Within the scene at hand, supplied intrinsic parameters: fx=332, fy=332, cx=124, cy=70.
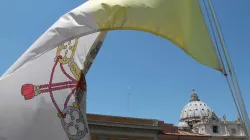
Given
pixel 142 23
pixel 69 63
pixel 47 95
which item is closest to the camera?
pixel 142 23

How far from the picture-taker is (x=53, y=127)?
5.00 m

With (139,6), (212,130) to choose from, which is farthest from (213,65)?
(212,130)

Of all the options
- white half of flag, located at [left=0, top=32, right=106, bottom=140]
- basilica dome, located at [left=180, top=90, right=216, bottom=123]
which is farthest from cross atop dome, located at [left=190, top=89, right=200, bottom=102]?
white half of flag, located at [left=0, top=32, right=106, bottom=140]

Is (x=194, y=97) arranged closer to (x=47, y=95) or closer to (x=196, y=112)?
(x=196, y=112)

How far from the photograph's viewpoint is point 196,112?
92250mm

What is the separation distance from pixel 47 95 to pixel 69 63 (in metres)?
0.71

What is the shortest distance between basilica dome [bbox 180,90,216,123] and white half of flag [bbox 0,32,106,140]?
86.2m

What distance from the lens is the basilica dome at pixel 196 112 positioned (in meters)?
90.7

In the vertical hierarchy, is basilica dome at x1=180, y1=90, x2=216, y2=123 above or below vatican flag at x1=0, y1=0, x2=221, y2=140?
above

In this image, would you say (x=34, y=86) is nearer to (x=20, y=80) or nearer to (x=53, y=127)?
(x=20, y=80)

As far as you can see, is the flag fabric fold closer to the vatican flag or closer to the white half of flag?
the vatican flag

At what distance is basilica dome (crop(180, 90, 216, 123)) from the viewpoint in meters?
90.7

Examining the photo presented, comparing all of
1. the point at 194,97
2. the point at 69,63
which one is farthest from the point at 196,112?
the point at 69,63

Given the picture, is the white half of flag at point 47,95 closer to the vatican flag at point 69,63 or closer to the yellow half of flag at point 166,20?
the vatican flag at point 69,63
